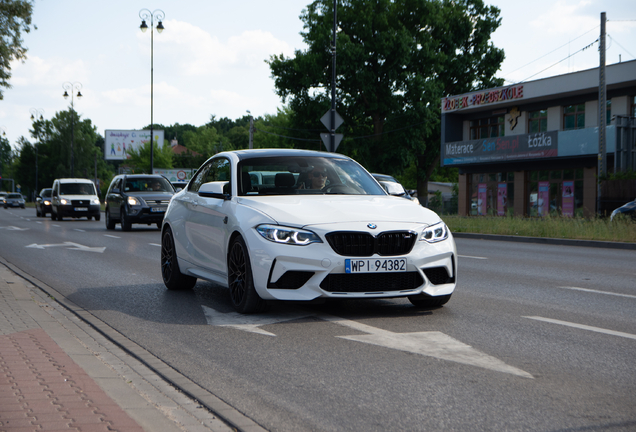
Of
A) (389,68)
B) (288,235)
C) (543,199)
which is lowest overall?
(288,235)

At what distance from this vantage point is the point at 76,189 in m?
36.2

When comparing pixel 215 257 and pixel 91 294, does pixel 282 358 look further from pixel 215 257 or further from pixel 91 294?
pixel 91 294

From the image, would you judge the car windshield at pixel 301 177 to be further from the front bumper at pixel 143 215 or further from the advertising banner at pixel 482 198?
the advertising banner at pixel 482 198

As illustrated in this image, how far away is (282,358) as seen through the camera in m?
5.59

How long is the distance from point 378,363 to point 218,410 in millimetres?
1447

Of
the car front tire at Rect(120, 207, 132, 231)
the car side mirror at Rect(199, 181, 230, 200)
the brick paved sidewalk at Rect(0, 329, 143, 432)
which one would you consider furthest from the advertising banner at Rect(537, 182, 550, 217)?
the brick paved sidewalk at Rect(0, 329, 143, 432)

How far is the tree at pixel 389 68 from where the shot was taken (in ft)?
163

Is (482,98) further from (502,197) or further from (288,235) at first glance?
(288,235)

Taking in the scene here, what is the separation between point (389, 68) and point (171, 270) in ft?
139

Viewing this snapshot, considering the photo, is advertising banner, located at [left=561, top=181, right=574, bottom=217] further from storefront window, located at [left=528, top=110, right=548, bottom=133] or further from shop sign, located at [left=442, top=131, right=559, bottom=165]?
storefront window, located at [left=528, top=110, right=548, bottom=133]

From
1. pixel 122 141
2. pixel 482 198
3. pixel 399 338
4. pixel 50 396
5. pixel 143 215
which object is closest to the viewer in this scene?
pixel 50 396

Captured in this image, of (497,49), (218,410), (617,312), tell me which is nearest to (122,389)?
(218,410)

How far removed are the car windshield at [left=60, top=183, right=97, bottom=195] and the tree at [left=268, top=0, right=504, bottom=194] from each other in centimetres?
1844

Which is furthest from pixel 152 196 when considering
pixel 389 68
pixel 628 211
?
pixel 389 68
